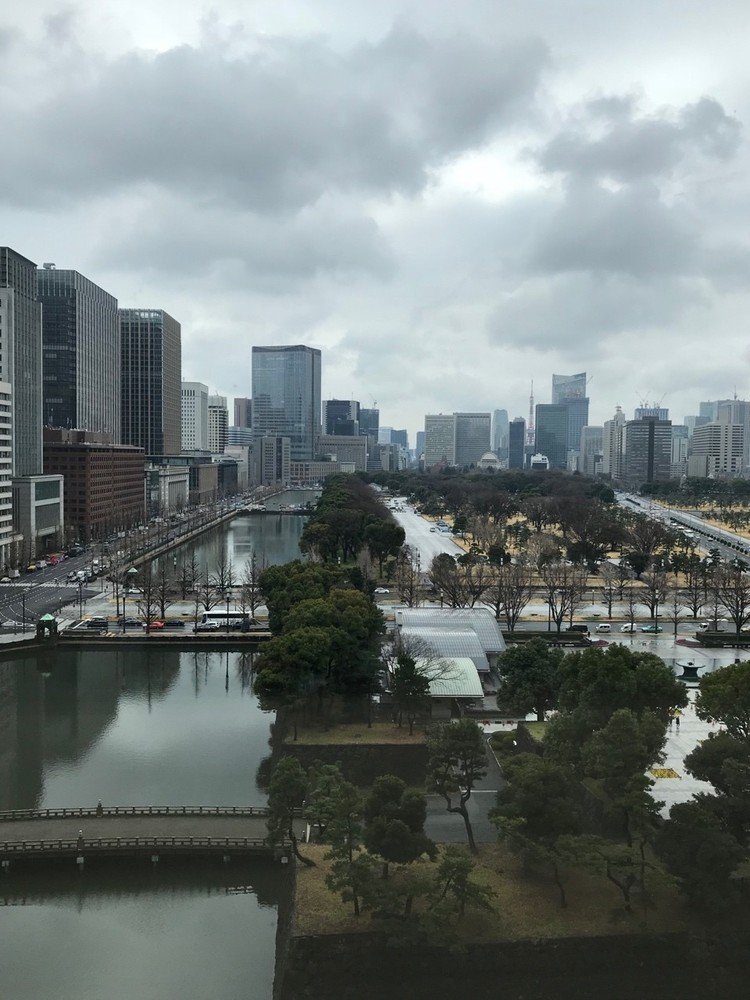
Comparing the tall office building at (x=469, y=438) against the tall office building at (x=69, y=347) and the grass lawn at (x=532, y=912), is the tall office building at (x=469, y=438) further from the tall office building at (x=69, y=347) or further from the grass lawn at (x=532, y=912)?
the grass lawn at (x=532, y=912)

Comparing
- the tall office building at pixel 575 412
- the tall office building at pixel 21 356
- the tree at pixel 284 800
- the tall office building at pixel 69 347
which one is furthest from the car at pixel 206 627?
the tall office building at pixel 575 412

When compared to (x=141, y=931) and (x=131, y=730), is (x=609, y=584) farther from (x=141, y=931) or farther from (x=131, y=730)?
(x=141, y=931)

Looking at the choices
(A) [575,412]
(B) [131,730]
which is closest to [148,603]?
(B) [131,730]

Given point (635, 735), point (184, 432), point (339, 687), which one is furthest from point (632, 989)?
point (184, 432)

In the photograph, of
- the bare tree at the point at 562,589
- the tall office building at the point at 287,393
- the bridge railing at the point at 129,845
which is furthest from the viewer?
the tall office building at the point at 287,393

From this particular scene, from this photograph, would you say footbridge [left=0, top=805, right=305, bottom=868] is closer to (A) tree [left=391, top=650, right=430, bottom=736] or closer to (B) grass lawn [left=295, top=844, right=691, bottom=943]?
(B) grass lawn [left=295, top=844, right=691, bottom=943]

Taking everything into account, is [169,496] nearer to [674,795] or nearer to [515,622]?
[515,622]
